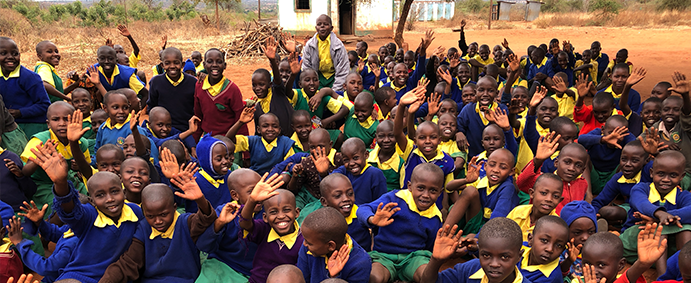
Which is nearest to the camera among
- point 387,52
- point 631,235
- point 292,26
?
point 631,235

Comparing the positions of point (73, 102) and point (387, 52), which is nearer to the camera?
point (73, 102)

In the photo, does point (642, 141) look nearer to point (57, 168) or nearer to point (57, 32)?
point (57, 168)

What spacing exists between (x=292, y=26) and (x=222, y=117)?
47.7 feet

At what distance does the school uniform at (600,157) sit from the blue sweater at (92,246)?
3953 mm

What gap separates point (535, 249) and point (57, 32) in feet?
71.5

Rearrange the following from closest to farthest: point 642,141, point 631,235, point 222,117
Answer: point 631,235 < point 642,141 < point 222,117

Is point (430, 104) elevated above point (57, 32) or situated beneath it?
situated beneath

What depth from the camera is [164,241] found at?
8.81ft

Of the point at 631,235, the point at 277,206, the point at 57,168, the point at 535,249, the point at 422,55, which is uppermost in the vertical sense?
the point at 422,55

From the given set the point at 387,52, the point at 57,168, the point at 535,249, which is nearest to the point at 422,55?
the point at 387,52

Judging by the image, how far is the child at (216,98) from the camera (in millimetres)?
4793

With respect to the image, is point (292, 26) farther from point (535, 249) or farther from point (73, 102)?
point (535, 249)

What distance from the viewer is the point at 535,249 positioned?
2.54 metres

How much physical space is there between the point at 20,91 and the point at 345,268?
397 cm
